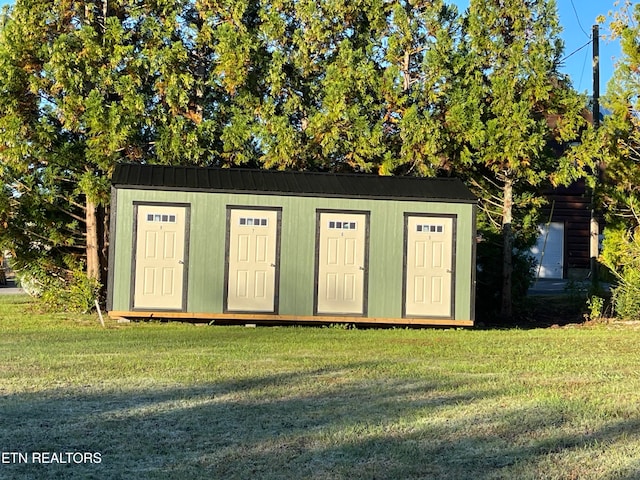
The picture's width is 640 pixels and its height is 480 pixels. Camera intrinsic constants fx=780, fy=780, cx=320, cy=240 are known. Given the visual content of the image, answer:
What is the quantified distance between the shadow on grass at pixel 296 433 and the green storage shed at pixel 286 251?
625 cm

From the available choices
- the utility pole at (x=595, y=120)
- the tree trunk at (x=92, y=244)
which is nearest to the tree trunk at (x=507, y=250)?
the utility pole at (x=595, y=120)

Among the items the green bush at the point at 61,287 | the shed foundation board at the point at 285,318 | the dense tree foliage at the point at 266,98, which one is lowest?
the shed foundation board at the point at 285,318

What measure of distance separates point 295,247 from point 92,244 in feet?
15.4

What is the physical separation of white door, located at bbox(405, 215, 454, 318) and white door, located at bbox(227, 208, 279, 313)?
2.27 m

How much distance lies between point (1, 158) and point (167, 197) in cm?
395

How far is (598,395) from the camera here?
6.41 m

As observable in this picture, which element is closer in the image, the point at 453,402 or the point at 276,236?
the point at 453,402

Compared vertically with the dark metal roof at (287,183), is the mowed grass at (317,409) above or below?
below

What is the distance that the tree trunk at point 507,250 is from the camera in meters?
15.6

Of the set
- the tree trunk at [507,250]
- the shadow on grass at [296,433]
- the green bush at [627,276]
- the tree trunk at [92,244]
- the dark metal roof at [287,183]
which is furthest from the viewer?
the tree trunk at [507,250]

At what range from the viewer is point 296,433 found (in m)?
5.03

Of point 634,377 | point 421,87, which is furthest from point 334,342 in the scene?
point 421,87

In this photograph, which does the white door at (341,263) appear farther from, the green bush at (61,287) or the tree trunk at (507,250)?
the green bush at (61,287)

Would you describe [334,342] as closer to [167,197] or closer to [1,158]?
[167,197]
